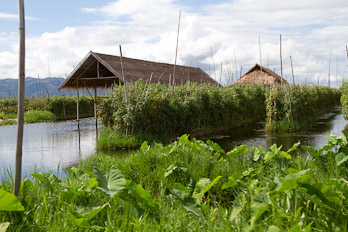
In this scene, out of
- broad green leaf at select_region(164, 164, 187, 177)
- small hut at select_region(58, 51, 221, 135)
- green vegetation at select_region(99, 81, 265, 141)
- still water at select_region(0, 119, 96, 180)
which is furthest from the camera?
small hut at select_region(58, 51, 221, 135)

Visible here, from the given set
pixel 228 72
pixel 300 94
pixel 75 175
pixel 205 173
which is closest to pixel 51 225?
pixel 75 175

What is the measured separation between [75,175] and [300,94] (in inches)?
472

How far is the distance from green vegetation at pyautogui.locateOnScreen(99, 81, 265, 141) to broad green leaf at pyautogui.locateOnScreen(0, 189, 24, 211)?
655 cm

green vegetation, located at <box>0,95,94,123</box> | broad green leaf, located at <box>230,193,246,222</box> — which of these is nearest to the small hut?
green vegetation, located at <box>0,95,94,123</box>

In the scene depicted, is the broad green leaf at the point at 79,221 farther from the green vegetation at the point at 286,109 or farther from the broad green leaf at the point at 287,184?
the green vegetation at the point at 286,109

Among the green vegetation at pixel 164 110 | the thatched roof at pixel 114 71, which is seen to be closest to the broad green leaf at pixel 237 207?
the green vegetation at pixel 164 110

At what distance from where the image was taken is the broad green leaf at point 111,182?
8.70 feet

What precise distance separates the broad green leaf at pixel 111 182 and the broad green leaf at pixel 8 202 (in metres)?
0.62

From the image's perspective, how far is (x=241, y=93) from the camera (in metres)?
15.2

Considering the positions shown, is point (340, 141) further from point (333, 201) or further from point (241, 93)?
point (241, 93)

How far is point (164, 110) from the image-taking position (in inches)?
382

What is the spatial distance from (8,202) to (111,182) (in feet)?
2.60

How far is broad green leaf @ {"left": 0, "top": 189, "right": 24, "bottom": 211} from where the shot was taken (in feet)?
7.81

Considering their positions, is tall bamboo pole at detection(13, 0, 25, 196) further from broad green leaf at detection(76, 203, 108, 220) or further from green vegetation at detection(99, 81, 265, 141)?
green vegetation at detection(99, 81, 265, 141)
